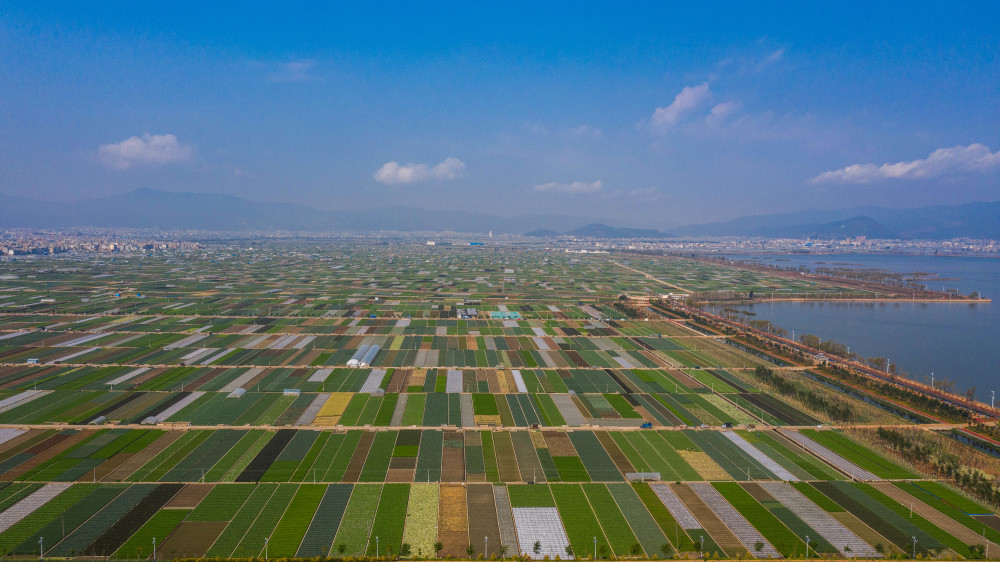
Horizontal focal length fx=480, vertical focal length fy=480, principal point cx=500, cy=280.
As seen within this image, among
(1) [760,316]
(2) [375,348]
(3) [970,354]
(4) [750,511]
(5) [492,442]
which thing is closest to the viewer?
(4) [750,511]

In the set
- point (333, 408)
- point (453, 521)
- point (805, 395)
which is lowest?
point (453, 521)

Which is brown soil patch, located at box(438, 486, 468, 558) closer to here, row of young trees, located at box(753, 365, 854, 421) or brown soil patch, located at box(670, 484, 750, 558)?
brown soil patch, located at box(670, 484, 750, 558)

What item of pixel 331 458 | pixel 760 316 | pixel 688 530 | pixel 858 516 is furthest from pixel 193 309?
pixel 760 316

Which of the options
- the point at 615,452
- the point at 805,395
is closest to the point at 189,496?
the point at 615,452

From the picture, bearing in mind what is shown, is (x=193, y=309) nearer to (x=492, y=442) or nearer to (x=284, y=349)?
(x=284, y=349)

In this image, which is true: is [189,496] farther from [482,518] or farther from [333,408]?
[482,518]
